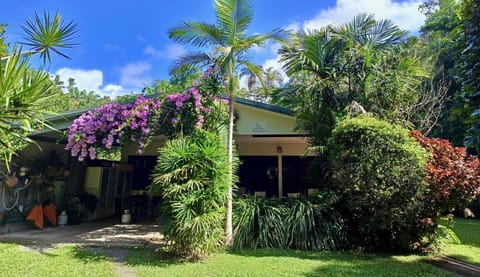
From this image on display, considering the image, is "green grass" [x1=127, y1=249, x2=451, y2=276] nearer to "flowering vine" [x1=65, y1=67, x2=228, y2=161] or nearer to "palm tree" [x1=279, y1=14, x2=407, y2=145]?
"flowering vine" [x1=65, y1=67, x2=228, y2=161]

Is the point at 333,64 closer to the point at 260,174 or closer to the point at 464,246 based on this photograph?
the point at 464,246

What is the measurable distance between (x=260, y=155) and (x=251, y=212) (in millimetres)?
6605

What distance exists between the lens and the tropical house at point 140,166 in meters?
9.94

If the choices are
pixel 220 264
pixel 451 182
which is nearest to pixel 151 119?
pixel 220 264

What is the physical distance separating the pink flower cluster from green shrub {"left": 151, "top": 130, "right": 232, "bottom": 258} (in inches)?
57.9

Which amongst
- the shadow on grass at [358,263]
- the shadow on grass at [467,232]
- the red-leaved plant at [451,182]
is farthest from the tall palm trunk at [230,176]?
the shadow on grass at [467,232]

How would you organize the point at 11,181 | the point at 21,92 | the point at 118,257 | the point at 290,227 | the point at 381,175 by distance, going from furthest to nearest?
the point at 11,181 → the point at 290,227 → the point at 118,257 → the point at 381,175 → the point at 21,92

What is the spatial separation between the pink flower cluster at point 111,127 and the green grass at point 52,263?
2539mm

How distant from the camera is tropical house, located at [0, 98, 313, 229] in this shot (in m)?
9.94

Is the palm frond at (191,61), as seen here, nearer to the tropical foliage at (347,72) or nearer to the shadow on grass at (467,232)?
the tropical foliage at (347,72)

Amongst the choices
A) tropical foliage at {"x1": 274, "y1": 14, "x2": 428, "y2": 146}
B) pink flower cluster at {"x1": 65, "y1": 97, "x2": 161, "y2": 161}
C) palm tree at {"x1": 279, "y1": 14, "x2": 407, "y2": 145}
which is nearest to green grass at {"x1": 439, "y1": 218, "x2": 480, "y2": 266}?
tropical foliage at {"x1": 274, "y1": 14, "x2": 428, "y2": 146}

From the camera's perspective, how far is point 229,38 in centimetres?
780

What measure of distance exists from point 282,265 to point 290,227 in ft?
5.82

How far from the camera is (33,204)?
10242 millimetres
